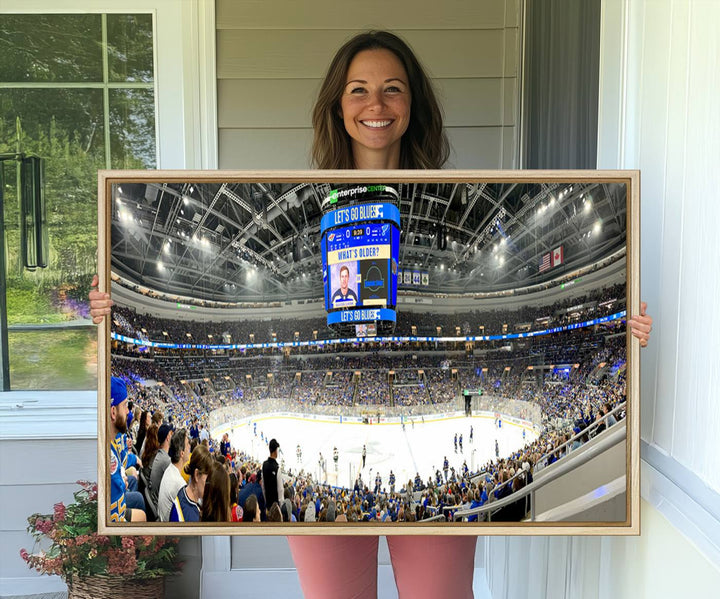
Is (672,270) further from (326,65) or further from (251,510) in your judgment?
(326,65)

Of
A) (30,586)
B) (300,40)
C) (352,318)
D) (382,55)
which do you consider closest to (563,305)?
(352,318)

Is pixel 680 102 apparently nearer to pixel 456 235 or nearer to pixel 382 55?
pixel 456 235

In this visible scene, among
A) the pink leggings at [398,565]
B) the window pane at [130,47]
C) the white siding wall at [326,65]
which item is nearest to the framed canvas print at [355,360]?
the pink leggings at [398,565]

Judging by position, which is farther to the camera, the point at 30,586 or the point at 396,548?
the point at 30,586

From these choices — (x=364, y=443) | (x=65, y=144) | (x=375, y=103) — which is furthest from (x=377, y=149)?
(x=65, y=144)

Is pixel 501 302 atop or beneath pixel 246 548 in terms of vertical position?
atop

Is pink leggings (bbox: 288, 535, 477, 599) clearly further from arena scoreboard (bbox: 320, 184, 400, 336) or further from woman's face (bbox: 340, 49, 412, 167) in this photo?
woman's face (bbox: 340, 49, 412, 167)

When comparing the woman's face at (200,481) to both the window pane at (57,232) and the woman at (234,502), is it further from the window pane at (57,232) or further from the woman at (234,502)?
the window pane at (57,232)
